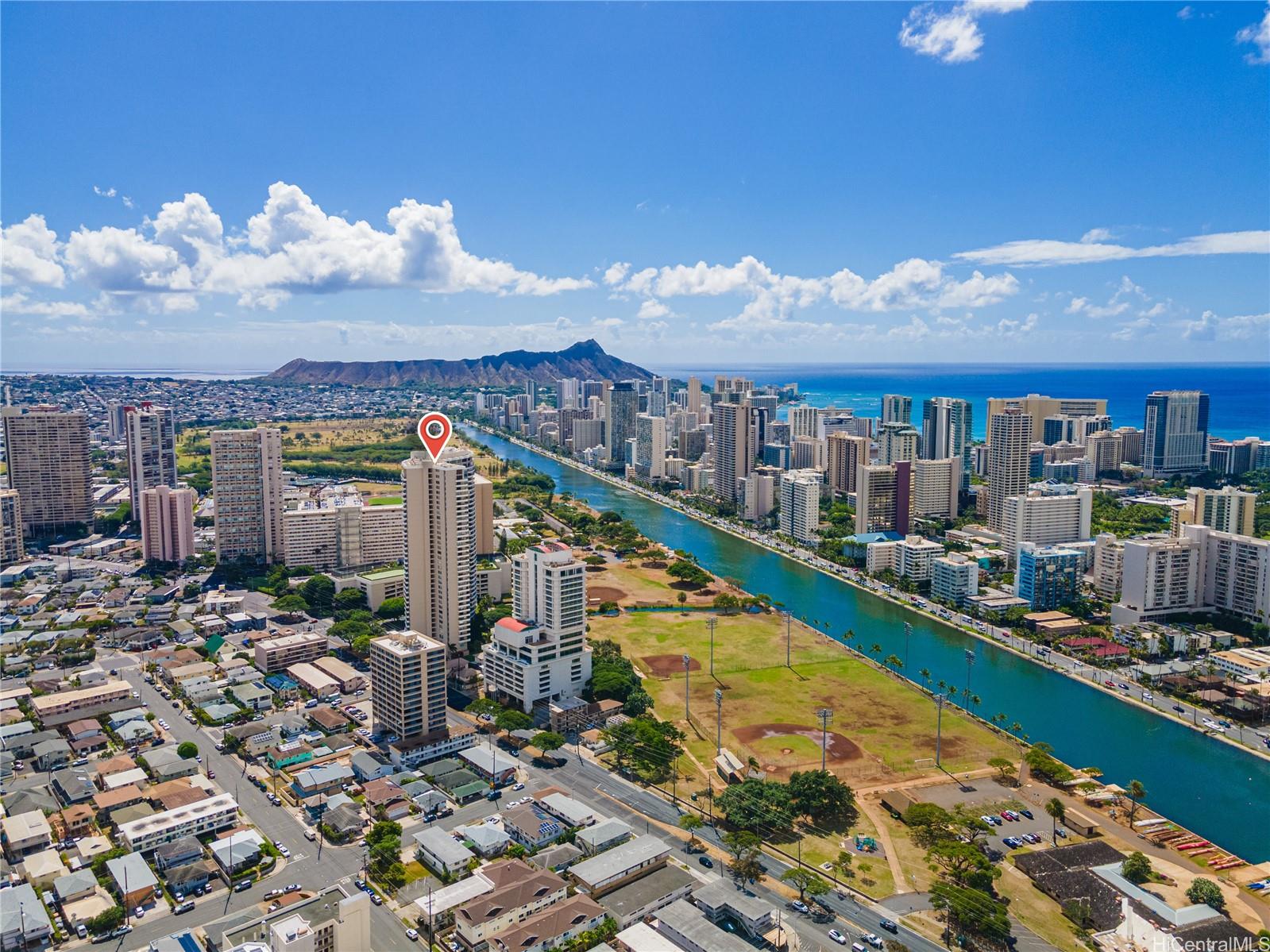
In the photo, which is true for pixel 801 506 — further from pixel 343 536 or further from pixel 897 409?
pixel 897 409

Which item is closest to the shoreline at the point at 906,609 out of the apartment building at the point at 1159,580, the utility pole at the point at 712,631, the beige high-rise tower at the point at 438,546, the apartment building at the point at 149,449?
the utility pole at the point at 712,631

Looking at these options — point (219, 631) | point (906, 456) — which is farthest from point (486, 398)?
point (219, 631)

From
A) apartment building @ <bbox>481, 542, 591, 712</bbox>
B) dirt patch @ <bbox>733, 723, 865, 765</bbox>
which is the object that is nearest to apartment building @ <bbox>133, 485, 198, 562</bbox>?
apartment building @ <bbox>481, 542, 591, 712</bbox>

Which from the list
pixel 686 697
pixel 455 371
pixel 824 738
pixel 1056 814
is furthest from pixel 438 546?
pixel 455 371

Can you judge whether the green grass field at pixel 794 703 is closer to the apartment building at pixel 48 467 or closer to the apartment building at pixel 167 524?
the apartment building at pixel 167 524

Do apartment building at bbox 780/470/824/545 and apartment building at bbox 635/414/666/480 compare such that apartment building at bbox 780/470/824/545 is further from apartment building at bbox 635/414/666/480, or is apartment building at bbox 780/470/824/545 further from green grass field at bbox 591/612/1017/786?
apartment building at bbox 635/414/666/480

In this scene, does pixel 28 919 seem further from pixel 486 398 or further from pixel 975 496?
pixel 486 398

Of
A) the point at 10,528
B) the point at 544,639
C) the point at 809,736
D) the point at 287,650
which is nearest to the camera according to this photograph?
Answer: the point at 809,736
